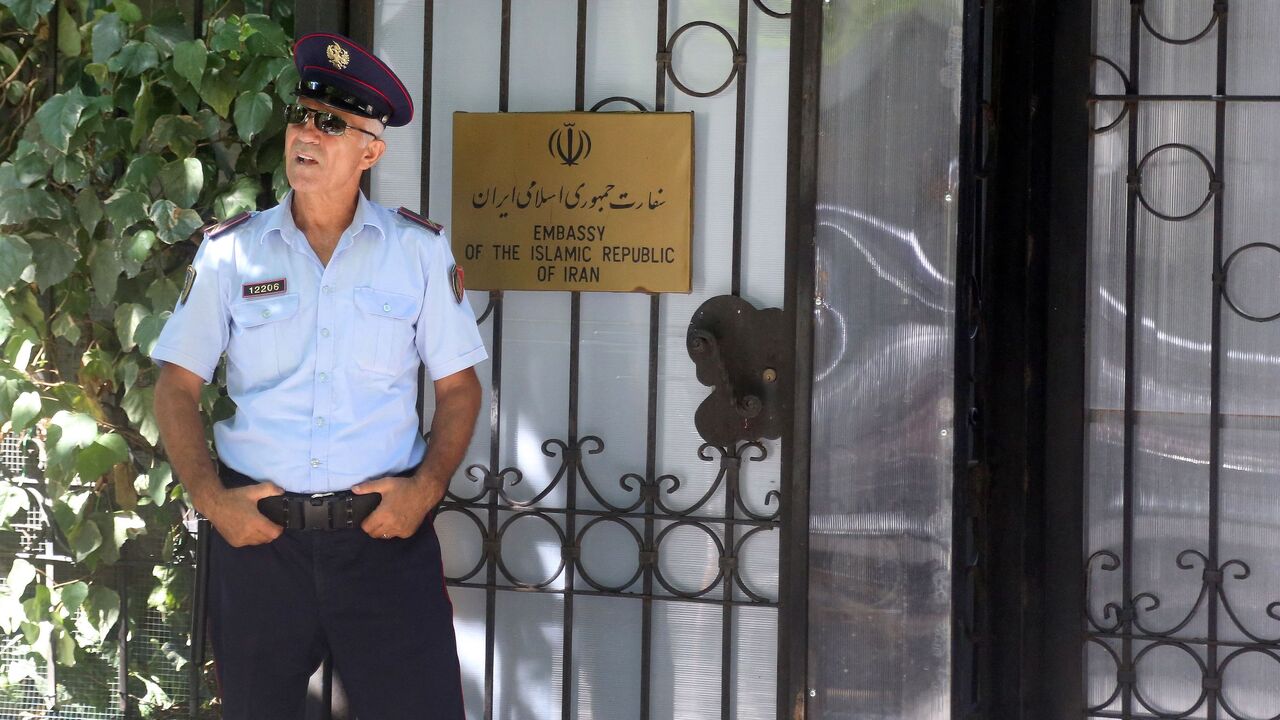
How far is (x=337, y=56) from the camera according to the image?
8.04 ft

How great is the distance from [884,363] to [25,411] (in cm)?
215

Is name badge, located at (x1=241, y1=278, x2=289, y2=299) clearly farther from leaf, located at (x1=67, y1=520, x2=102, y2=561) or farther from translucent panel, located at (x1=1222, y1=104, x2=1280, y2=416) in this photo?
translucent panel, located at (x1=1222, y1=104, x2=1280, y2=416)

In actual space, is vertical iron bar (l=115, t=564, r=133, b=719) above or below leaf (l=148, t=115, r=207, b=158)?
below

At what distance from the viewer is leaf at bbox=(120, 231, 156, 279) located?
320 cm

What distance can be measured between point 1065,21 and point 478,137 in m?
1.40

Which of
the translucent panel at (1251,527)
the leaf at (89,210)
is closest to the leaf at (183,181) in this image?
the leaf at (89,210)

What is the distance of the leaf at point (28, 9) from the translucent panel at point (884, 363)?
6.68 ft

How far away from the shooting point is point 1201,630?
2967mm

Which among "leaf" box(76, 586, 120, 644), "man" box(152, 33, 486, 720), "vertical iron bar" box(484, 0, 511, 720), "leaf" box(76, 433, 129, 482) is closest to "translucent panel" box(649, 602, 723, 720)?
"vertical iron bar" box(484, 0, 511, 720)

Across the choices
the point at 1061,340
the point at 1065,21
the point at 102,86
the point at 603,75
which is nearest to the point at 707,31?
the point at 603,75

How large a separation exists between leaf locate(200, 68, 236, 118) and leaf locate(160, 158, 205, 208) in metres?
0.15

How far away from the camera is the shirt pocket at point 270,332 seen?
2.45 m

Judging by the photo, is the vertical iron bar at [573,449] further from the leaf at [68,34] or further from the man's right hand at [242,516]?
the leaf at [68,34]

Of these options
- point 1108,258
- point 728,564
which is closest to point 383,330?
point 728,564
